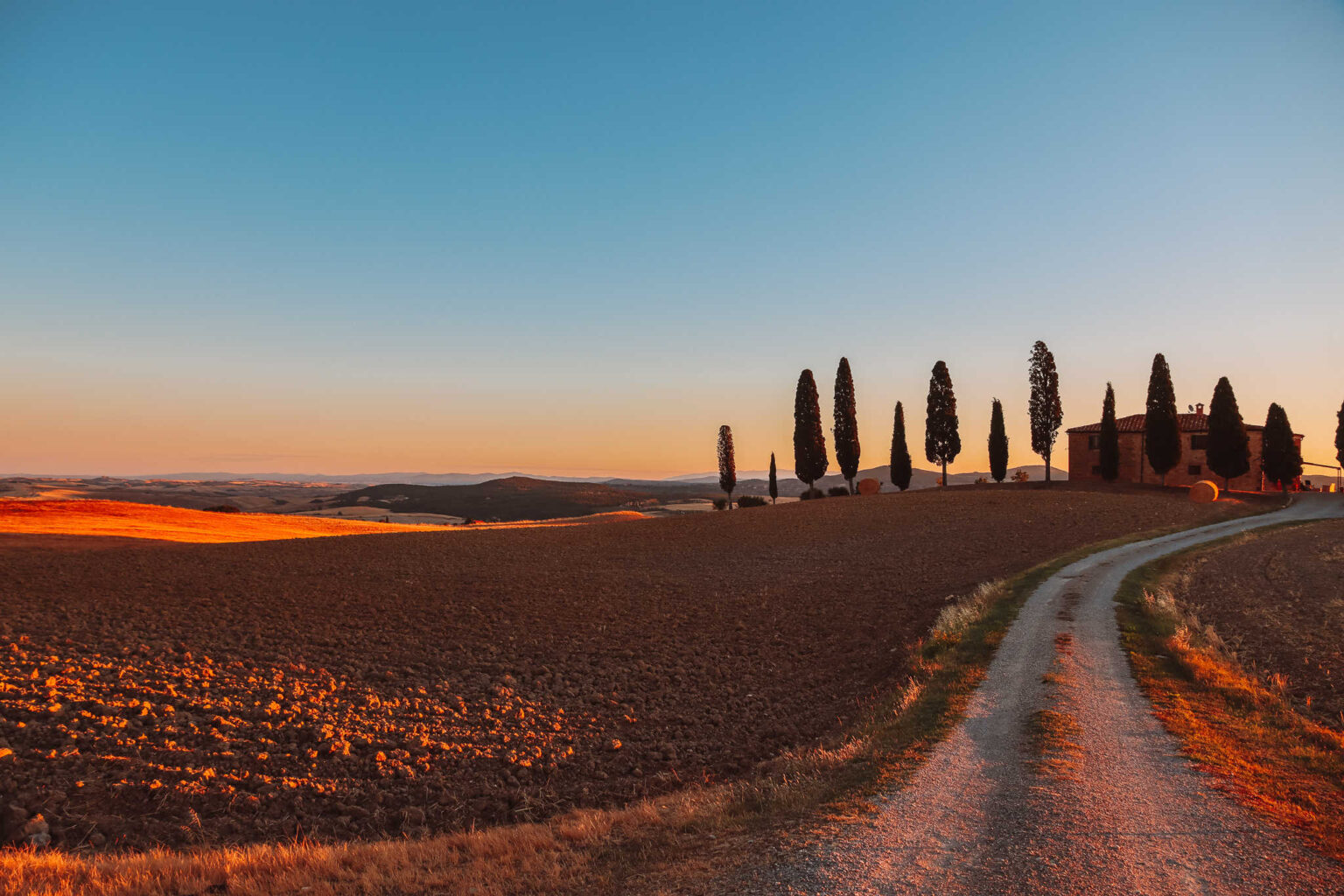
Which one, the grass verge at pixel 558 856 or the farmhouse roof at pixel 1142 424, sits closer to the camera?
the grass verge at pixel 558 856

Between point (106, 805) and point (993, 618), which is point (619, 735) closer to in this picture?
point (106, 805)

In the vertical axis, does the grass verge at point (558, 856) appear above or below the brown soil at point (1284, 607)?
above

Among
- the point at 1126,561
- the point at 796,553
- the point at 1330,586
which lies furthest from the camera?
the point at 796,553

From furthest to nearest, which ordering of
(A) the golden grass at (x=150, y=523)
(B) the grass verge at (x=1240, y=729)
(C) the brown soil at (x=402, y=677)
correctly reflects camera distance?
(A) the golden grass at (x=150, y=523) → (C) the brown soil at (x=402, y=677) → (B) the grass verge at (x=1240, y=729)

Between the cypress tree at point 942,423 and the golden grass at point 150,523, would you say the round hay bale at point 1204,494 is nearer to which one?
the cypress tree at point 942,423

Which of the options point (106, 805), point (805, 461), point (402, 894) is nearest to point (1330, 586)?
point (402, 894)

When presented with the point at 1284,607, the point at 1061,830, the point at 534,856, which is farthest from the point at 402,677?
the point at 1284,607

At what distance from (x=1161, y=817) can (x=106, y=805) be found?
1415 centimetres

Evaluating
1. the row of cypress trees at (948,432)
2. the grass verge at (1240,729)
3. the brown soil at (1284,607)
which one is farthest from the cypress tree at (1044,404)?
the grass verge at (1240,729)

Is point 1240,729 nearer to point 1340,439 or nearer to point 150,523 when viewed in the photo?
point 150,523

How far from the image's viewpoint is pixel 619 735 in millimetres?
13422

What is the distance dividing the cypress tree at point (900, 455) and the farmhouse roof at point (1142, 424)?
18.0m

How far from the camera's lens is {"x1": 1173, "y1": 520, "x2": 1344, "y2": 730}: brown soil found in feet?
50.6

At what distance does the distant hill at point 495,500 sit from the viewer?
113 metres
